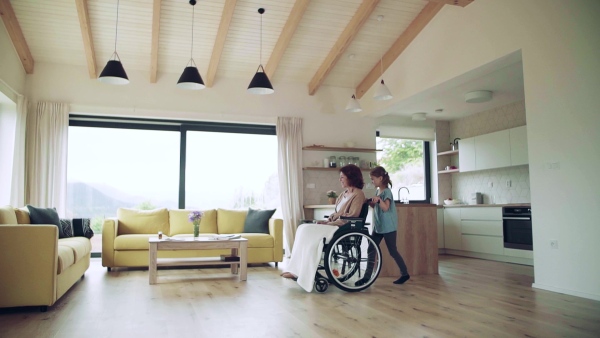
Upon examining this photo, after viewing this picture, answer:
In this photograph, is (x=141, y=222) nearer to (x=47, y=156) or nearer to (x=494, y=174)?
(x=47, y=156)

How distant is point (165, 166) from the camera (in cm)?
749

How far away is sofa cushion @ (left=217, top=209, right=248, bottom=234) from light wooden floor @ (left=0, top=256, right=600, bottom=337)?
1614mm

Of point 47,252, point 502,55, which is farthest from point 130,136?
point 502,55

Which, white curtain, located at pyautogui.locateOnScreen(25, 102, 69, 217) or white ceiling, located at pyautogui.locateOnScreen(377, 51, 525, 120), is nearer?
white ceiling, located at pyautogui.locateOnScreen(377, 51, 525, 120)

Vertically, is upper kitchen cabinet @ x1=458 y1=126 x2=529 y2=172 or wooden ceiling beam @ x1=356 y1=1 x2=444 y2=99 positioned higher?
wooden ceiling beam @ x1=356 y1=1 x2=444 y2=99

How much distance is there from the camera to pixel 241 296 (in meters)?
4.11

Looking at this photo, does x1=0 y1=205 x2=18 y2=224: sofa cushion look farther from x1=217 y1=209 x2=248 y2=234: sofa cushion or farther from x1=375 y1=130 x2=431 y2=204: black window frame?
x1=375 y1=130 x2=431 y2=204: black window frame

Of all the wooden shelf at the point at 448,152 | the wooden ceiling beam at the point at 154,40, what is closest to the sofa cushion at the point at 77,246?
the wooden ceiling beam at the point at 154,40

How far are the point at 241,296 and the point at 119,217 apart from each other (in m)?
2.99

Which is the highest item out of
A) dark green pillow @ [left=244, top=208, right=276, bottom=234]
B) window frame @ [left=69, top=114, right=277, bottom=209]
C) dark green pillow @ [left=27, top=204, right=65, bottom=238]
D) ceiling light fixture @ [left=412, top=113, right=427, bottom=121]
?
ceiling light fixture @ [left=412, top=113, right=427, bottom=121]

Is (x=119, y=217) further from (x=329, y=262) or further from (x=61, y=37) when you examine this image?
(x=329, y=262)

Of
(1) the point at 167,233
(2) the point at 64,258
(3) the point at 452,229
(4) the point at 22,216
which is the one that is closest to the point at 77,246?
(4) the point at 22,216

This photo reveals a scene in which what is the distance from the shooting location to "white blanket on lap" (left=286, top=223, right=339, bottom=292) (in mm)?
4246

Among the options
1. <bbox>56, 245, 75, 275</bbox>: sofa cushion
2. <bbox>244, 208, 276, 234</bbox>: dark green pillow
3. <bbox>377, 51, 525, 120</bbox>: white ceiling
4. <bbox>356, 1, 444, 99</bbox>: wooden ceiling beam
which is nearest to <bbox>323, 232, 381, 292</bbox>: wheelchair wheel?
<bbox>56, 245, 75, 275</bbox>: sofa cushion
